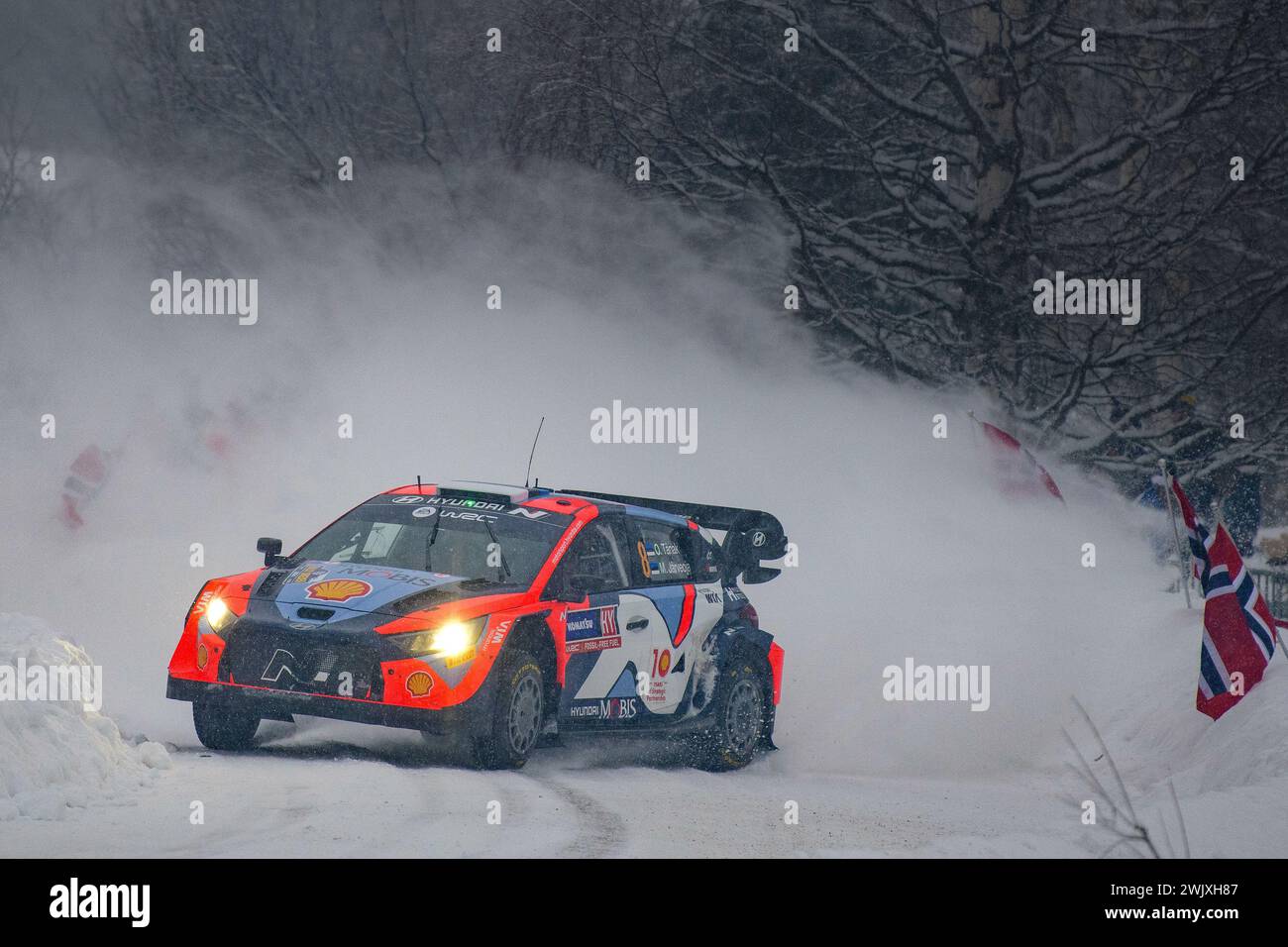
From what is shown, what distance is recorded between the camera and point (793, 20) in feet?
59.5

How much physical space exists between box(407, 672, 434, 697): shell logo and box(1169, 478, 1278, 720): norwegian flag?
14.5 feet

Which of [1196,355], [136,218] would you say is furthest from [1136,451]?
[136,218]

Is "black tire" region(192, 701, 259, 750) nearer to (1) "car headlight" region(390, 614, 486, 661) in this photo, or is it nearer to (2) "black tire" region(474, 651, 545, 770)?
(1) "car headlight" region(390, 614, 486, 661)

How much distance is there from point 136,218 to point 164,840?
24.8 meters

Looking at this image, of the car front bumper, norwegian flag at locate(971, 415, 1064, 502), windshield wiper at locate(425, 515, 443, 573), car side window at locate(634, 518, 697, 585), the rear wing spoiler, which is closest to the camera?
the car front bumper

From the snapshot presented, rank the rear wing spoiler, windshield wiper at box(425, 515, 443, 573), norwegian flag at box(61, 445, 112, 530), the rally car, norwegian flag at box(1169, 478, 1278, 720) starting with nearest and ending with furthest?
the rally car < windshield wiper at box(425, 515, 443, 573) < norwegian flag at box(1169, 478, 1278, 720) < the rear wing spoiler < norwegian flag at box(61, 445, 112, 530)

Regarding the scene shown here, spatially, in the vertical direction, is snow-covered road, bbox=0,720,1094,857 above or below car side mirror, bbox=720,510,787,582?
below

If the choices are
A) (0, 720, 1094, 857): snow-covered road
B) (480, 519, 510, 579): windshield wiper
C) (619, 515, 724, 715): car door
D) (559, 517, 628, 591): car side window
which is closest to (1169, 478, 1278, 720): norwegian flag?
(0, 720, 1094, 857): snow-covered road

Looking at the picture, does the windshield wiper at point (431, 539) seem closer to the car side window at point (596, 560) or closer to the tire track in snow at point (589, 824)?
the car side window at point (596, 560)

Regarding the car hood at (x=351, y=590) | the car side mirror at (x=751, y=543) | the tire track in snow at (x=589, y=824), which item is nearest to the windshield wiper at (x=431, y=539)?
A: the car hood at (x=351, y=590)

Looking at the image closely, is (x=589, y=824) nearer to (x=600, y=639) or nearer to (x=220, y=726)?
(x=600, y=639)

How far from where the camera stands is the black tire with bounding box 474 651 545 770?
8.08 m

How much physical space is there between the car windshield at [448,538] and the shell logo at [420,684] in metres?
0.95

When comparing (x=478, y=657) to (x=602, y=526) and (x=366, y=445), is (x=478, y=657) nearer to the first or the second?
(x=602, y=526)
